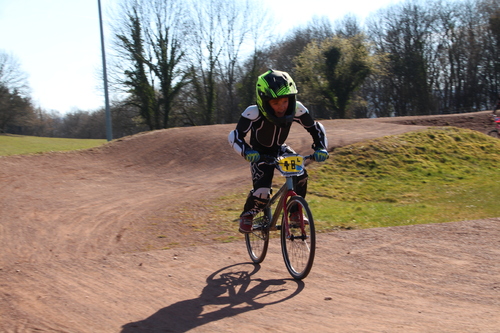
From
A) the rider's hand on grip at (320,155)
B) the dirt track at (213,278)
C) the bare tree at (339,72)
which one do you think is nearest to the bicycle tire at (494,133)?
the dirt track at (213,278)

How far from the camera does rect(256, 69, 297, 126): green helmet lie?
5.05 meters

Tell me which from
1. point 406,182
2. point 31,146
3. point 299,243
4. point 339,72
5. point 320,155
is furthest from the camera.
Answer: point 339,72

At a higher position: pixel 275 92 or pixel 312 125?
pixel 275 92

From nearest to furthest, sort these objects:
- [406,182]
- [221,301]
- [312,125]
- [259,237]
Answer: [221,301], [312,125], [259,237], [406,182]

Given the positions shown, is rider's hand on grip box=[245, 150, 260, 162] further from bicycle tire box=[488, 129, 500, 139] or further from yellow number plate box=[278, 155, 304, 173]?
bicycle tire box=[488, 129, 500, 139]

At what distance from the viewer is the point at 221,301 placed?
455cm

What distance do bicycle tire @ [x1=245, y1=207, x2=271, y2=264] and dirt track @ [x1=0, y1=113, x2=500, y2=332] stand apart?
0.50ft

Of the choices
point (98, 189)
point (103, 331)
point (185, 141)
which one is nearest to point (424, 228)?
point (103, 331)

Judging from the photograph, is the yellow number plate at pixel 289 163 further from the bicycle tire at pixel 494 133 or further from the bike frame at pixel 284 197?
the bicycle tire at pixel 494 133

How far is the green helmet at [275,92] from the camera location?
16.6 ft

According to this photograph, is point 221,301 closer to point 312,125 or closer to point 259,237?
point 259,237

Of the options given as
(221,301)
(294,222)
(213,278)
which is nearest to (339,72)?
(294,222)

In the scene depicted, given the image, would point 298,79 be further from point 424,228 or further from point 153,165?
point 424,228

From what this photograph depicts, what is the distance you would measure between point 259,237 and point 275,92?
1.85m
